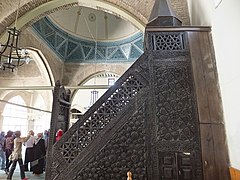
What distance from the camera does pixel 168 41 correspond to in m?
2.73

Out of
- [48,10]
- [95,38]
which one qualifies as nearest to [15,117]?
[95,38]

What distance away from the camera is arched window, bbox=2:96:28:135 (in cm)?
1241

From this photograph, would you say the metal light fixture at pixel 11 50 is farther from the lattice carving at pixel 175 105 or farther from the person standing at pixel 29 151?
the lattice carving at pixel 175 105

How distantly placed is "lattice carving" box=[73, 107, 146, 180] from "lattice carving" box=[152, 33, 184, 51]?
39.6 inches

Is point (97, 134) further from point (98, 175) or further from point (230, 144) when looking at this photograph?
point (230, 144)

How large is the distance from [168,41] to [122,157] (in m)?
1.70

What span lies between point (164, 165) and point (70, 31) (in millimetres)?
9226

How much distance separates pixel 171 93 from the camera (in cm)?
251

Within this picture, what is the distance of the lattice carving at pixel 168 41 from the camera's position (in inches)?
106

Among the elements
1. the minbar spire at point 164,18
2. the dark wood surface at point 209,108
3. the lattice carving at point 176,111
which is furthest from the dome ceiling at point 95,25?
the lattice carving at point 176,111

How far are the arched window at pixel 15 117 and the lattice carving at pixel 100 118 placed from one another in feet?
36.3

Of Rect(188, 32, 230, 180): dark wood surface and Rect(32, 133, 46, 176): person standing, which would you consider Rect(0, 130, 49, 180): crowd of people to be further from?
Rect(188, 32, 230, 180): dark wood surface

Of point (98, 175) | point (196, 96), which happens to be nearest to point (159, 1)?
point (196, 96)

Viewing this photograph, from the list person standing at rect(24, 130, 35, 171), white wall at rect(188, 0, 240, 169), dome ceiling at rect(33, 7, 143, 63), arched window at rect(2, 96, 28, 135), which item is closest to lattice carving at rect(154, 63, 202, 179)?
white wall at rect(188, 0, 240, 169)
